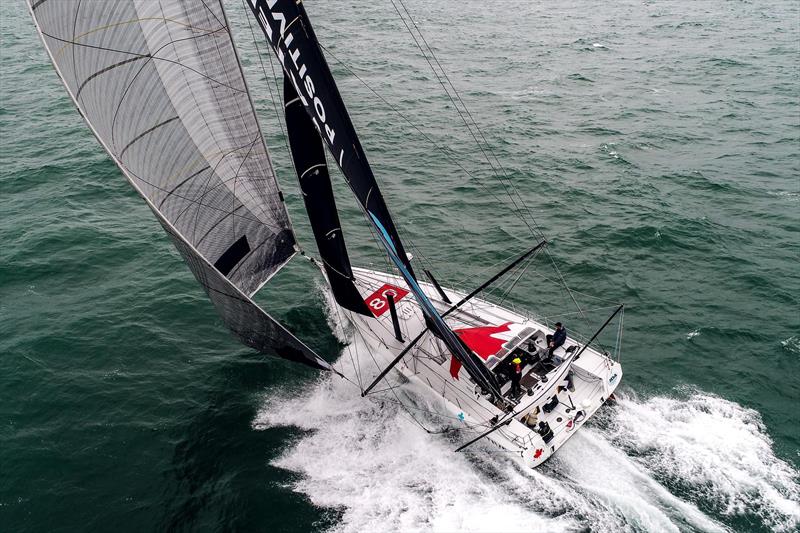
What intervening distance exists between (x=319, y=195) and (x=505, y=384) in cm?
729

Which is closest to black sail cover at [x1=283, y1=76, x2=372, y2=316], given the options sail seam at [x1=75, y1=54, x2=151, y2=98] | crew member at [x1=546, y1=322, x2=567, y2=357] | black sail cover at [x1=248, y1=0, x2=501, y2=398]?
black sail cover at [x1=248, y1=0, x2=501, y2=398]

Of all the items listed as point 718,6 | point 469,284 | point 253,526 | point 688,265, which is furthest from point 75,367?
point 718,6

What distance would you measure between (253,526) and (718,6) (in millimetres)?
75236

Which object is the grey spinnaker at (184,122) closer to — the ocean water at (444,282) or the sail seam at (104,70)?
the sail seam at (104,70)

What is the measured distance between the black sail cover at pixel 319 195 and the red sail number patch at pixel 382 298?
1.87m

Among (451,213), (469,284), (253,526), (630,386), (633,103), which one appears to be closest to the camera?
(253,526)

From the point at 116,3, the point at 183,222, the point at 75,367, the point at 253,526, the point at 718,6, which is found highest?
the point at 116,3

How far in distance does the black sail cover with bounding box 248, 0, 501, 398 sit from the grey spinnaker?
2.31 metres

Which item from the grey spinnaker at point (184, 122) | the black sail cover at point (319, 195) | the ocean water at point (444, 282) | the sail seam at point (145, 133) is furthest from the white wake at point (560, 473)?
the sail seam at point (145, 133)

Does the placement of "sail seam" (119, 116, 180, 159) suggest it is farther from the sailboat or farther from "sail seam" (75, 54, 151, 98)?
"sail seam" (75, 54, 151, 98)

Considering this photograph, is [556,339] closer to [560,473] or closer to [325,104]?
[560,473]

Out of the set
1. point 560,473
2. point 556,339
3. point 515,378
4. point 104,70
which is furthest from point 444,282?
point 104,70

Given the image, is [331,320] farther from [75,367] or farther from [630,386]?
[630,386]

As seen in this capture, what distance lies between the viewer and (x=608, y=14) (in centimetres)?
6612
